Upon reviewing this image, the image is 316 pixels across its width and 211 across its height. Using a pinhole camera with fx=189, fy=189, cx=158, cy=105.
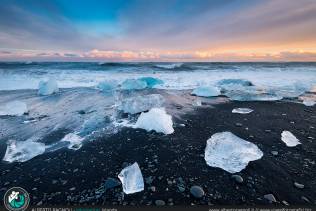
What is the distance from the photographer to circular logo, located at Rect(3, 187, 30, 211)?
4.90 feet

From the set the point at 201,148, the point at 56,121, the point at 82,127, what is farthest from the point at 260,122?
the point at 56,121

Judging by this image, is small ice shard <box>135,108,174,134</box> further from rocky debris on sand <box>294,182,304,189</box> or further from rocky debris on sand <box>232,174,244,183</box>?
rocky debris on sand <box>294,182,304,189</box>

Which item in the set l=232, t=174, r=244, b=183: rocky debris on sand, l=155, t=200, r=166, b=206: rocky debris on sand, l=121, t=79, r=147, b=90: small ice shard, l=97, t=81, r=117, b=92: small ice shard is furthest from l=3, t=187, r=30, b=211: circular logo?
l=121, t=79, r=147, b=90: small ice shard

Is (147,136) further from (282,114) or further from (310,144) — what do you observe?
(282,114)

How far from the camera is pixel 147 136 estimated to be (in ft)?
8.55

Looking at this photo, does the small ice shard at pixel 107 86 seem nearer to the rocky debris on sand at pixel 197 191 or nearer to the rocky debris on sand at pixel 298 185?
the rocky debris on sand at pixel 197 191

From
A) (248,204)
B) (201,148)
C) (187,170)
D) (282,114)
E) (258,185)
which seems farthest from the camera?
(282,114)

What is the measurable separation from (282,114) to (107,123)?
3.32m

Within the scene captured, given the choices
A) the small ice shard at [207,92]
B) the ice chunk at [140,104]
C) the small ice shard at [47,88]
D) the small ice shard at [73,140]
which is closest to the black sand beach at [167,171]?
the small ice shard at [73,140]

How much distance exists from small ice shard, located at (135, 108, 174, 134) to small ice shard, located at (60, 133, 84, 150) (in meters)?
0.85

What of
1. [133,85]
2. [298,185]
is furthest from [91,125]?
[133,85]

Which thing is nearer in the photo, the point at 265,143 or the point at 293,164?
the point at 293,164

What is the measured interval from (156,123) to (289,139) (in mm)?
1778

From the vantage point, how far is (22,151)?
2.26m
